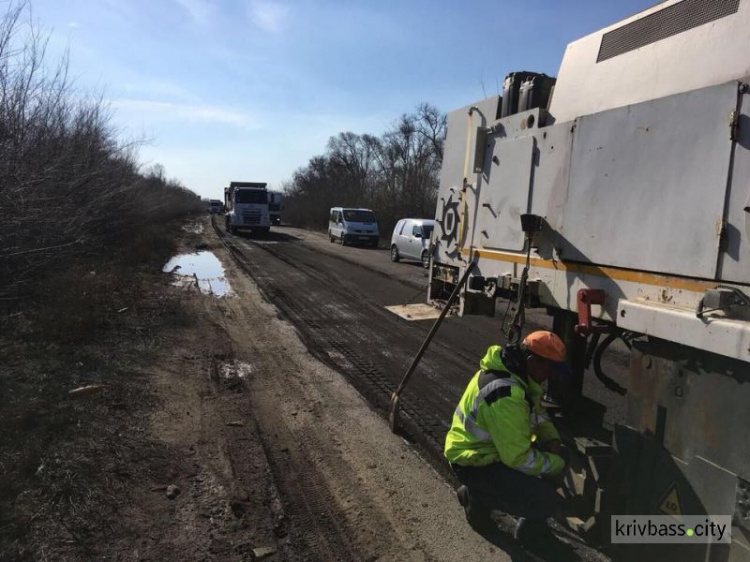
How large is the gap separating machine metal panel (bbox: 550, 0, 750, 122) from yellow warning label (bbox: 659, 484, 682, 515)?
6.51 feet

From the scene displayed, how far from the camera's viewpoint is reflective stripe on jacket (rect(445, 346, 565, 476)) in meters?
3.10

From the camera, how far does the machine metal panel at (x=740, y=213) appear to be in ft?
7.23

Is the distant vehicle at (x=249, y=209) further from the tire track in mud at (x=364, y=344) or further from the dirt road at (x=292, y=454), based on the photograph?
the dirt road at (x=292, y=454)

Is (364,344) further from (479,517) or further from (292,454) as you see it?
(479,517)

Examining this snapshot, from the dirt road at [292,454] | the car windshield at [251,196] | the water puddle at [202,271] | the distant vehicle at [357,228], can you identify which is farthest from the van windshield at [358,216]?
the dirt road at [292,454]

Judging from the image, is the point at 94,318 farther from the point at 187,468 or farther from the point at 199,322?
the point at 187,468

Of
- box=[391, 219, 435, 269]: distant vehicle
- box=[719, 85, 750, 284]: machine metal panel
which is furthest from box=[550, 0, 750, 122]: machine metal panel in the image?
box=[391, 219, 435, 269]: distant vehicle

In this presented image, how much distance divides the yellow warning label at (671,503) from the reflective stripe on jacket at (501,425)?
636 millimetres

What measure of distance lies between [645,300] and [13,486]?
A: 4.33 m

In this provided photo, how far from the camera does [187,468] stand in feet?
14.3

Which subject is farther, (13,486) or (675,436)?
(13,486)

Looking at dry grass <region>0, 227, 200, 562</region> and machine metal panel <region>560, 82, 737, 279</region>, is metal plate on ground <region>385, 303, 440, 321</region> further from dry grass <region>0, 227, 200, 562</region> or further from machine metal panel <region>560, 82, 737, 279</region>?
dry grass <region>0, 227, 200, 562</region>

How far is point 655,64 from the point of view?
9.64 feet

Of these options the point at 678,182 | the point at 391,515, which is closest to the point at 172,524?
the point at 391,515
